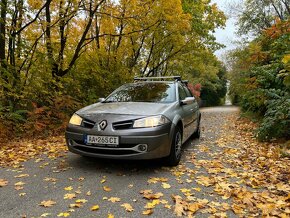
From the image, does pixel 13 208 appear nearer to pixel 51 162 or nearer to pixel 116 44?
pixel 51 162

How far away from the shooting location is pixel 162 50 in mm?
18188

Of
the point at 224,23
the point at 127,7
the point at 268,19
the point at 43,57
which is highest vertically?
the point at 268,19

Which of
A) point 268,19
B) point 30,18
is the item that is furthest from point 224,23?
point 30,18

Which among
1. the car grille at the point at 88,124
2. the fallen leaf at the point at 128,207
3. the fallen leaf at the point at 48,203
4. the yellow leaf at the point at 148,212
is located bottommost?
the yellow leaf at the point at 148,212

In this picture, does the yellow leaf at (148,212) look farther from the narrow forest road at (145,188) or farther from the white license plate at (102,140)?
the white license plate at (102,140)

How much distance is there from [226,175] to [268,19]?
22.3 meters

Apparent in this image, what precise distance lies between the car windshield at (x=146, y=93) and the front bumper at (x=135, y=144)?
1.06 meters

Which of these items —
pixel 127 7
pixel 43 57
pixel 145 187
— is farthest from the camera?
pixel 127 7

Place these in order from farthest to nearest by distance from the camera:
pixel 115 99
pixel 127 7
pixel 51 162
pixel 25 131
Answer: pixel 127 7 < pixel 25 131 < pixel 115 99 < pixel 51 162

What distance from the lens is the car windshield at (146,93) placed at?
5.36 m

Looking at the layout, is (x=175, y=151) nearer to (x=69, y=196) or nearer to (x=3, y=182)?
(x=69, y=196)

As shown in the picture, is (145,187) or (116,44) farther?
(116,44)

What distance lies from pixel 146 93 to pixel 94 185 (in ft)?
7.61

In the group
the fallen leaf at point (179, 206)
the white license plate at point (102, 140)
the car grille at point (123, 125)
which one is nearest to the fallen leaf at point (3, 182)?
the white license plate at point (102, 140)
